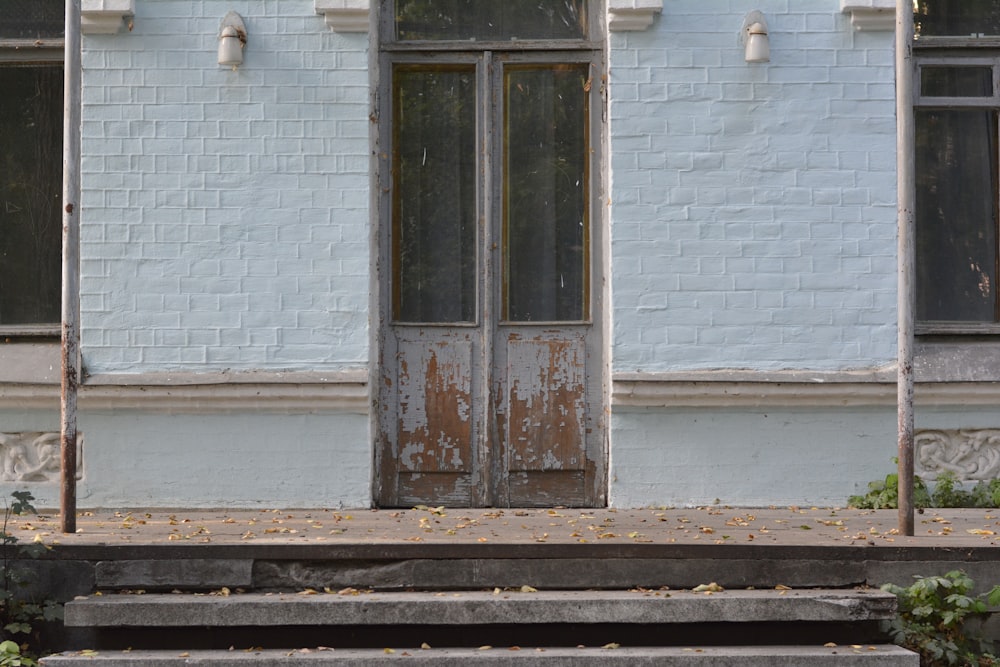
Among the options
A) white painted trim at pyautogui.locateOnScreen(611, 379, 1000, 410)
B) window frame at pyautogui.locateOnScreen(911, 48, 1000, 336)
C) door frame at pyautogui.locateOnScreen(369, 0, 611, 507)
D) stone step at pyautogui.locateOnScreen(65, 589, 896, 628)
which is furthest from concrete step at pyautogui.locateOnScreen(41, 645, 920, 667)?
window frame at pyautogui.locateOnScreen(911, 48, 1000, 336)

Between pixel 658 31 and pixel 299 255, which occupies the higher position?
pixel 658 31

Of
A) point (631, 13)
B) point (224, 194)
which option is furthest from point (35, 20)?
point (631, 13)

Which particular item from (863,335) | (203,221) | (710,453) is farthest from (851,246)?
(203,221)

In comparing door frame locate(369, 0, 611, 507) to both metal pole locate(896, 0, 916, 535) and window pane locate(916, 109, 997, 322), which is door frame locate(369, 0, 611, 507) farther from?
metal pole locate(896, 0, 916, 535)

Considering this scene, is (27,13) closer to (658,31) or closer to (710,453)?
(658,31)

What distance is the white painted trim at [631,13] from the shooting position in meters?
7.16

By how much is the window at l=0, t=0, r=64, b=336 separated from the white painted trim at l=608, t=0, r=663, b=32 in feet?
10.7

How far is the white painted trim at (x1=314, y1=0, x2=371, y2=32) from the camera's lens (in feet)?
23.4

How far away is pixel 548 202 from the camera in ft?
24.8

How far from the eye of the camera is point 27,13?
7461 mm

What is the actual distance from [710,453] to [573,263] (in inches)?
54.4

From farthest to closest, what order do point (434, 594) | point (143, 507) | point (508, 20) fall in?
point (508, 20) → point (143, 507) → point (434, 594)

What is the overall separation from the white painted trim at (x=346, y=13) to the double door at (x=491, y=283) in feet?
1.25

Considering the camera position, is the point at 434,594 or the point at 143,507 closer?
the point at 434,594
